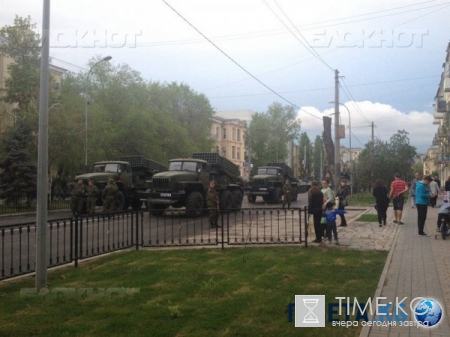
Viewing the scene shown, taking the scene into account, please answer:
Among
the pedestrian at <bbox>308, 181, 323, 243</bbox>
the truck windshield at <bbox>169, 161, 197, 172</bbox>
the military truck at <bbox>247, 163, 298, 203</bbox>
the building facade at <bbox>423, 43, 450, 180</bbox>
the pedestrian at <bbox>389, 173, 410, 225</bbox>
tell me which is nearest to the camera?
the pedestrian at <bbox>308, 181, 323, 243</bbox>

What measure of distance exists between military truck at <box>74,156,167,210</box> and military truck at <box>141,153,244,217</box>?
2781mm

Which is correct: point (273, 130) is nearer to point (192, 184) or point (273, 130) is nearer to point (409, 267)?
point (192, 184)

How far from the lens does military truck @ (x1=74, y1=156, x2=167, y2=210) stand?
22.8 metres

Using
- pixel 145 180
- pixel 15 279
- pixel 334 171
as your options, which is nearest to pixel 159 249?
pixel 15 279

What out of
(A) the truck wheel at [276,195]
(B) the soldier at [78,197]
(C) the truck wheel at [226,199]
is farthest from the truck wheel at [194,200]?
(A) the truck wheel at [276,195]

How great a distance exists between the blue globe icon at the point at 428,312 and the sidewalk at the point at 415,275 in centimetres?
7

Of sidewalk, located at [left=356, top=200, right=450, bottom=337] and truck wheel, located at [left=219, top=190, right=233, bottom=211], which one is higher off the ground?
truck wheel, located at [left=219, top=190, right=233, bottom=211]

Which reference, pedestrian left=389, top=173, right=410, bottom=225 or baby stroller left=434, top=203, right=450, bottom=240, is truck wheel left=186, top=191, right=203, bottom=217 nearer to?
pedestrian left=389, top=173, right=410, bottom=225

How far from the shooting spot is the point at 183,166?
22.0 m

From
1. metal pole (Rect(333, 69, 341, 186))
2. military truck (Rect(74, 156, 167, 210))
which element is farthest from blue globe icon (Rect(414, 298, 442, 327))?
metal pole (Rect(333, 69, 341, 186))

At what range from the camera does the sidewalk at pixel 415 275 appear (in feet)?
17.1

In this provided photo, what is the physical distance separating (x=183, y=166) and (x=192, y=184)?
1.38 m

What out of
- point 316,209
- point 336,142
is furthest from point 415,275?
point 336,142

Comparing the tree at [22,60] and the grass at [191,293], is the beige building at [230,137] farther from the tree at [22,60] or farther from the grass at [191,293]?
the grass at [191,293]
